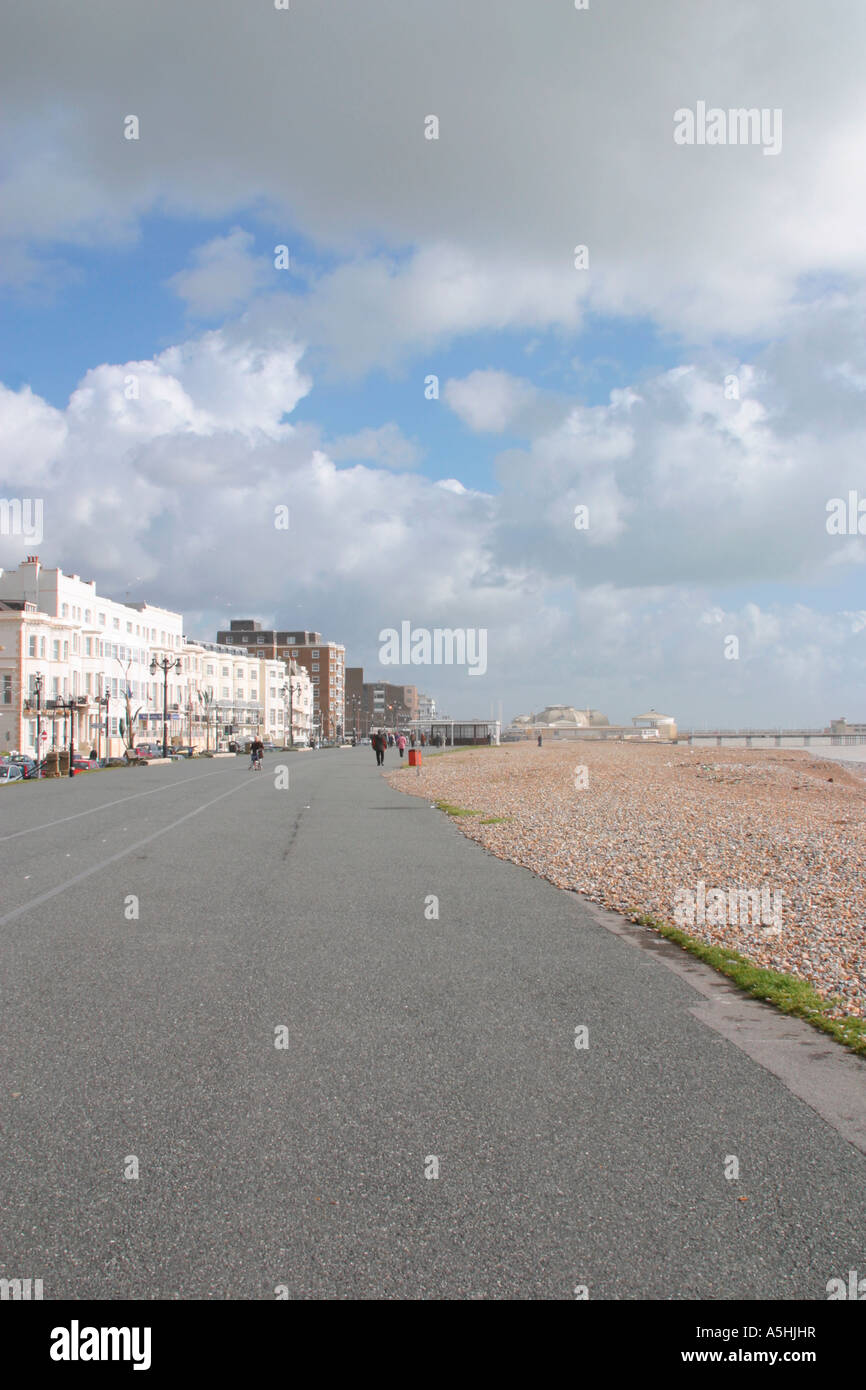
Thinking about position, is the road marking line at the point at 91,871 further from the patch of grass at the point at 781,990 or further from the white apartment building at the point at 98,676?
the white apartment building at the point at 98,676

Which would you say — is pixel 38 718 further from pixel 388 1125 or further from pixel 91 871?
pixel 388 1125

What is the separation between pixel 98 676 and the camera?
8681 cm

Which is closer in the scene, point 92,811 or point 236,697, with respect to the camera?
point 92,811

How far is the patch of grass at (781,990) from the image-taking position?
674 centimetres

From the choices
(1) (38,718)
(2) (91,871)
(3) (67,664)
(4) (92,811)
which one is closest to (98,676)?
(3) (67,664)

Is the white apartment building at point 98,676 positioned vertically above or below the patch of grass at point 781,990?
above

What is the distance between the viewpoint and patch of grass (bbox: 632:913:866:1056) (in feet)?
22.1

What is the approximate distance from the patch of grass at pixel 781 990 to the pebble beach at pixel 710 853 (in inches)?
6.4

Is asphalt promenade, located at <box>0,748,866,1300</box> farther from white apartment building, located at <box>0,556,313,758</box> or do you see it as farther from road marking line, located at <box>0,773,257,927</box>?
white apartment building, located at <box>0,556,313,758</box>

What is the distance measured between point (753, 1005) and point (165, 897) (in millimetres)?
7223

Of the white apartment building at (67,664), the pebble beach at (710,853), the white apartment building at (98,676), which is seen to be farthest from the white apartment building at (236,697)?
the pebble beach at (710,853)

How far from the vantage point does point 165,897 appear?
11688 mm

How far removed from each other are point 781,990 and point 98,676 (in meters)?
86.0

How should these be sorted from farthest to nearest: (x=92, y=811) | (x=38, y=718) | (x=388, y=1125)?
(x=38, y=718), (x=92, y=811), (x=388, y=1125)
